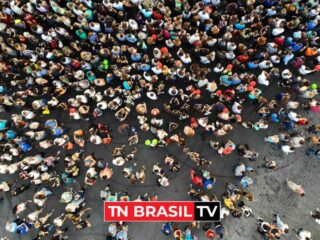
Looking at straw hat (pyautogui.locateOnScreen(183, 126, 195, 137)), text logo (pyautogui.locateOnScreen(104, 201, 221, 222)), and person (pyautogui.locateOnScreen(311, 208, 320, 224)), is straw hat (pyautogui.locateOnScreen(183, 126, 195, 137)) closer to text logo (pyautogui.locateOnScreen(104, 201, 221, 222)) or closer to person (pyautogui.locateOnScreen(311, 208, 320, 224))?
text logo (pyautogui.locateOnScreen(104, 201, 221, 222))

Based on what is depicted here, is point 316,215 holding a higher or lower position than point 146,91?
lower

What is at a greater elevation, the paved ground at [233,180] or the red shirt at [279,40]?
the red shirt at [279,40]

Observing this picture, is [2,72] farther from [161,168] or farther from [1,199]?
[161,168]

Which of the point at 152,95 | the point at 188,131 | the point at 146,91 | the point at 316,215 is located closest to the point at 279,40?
the point at 188,131

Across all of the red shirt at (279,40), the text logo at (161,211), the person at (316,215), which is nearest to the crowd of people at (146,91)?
the person at (316,215)

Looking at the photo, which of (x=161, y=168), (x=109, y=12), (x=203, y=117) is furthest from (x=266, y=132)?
(x=109, y=12)

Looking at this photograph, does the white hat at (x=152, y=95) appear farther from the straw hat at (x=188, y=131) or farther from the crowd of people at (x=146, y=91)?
the straw hat at (x=188, y=131)

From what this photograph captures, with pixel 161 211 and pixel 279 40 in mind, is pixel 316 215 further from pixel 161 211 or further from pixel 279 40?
pixel 279 40
